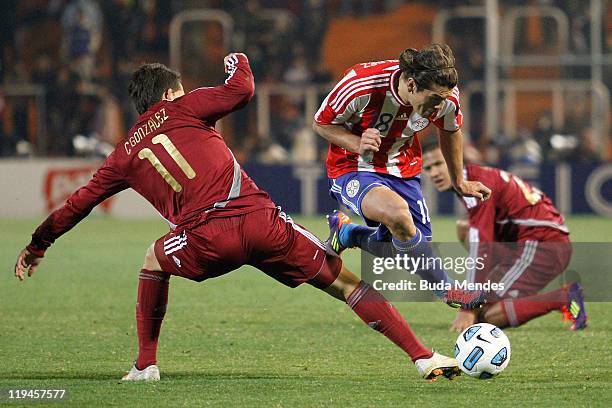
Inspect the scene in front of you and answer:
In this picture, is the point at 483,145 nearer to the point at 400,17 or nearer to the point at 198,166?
the point at 400,17

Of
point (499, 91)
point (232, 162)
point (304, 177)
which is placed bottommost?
point (304, 177)

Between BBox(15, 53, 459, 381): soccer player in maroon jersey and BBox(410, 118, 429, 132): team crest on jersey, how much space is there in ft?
4.19

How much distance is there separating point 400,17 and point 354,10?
32.7 inches

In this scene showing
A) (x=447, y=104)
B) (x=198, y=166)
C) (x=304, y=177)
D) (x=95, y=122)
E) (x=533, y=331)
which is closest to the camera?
(x=198, y=166)

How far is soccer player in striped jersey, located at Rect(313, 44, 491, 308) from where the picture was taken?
648 centimetres

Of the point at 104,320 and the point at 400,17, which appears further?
the point at 400,17

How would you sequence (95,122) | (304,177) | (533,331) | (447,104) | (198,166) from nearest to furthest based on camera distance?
(198,166) < (447,104) < (533,331) < (304,177) < (95,122)

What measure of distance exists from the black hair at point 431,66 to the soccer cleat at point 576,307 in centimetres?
211

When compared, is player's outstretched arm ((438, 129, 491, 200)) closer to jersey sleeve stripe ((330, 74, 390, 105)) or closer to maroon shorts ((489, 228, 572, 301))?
jersey sleeve stripe ((330, 74, 390, 105))

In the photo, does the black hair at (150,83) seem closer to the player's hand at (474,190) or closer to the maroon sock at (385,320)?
the maroon sock at (385,320)

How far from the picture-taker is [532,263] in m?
8.11

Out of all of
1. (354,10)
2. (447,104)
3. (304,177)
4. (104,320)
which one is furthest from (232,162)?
(354,10)

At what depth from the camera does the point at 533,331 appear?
7.98 m

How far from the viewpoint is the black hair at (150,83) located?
238 inches
